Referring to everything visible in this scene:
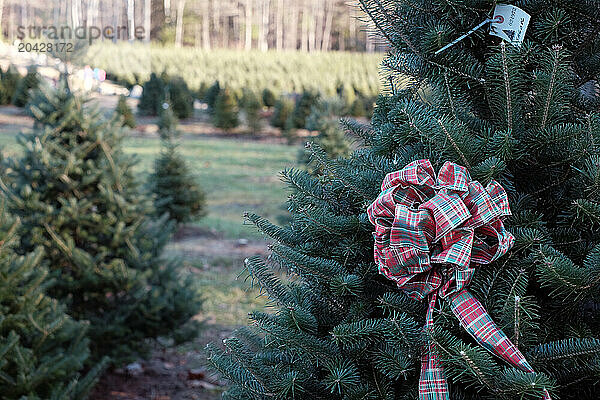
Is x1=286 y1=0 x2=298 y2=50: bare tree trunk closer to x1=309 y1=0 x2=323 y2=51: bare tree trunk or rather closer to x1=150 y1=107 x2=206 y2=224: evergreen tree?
x1=309 y1=0 x2=323 y2=51: bare tree trunk

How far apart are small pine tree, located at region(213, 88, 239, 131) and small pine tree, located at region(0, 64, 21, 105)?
8.66 metres

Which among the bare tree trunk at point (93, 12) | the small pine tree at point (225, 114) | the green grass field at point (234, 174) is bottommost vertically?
the green grass field at point (234, 174)

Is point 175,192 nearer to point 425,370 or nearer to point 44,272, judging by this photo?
point 44,272

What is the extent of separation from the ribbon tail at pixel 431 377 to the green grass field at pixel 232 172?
21.6 feet

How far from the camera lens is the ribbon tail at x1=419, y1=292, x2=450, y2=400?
1.31 m

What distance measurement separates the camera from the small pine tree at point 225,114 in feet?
70.3

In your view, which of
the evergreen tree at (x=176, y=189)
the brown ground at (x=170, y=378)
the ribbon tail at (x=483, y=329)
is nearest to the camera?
the ribbon tail at (x=483, y=329)

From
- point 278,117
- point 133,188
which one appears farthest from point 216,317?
point 278,117

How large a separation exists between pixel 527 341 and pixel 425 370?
0.25 metres

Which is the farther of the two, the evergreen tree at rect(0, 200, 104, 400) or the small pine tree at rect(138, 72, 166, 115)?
the small pine tree at rect(138, 72, 166, 115)

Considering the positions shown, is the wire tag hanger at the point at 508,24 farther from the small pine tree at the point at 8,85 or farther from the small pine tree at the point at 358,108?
the small pine tree at the point at 8,85

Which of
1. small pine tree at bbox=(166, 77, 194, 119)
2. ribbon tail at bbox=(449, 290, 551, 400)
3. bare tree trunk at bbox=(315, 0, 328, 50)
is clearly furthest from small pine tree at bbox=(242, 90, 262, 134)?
bare tree trunk at bbox=(315, 0, 328, 50)

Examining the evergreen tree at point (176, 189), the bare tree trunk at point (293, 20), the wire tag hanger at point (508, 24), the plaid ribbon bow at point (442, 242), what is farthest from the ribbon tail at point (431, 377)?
the bare tree trunk at point (293, 20)

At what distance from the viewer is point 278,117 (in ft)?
72.5
